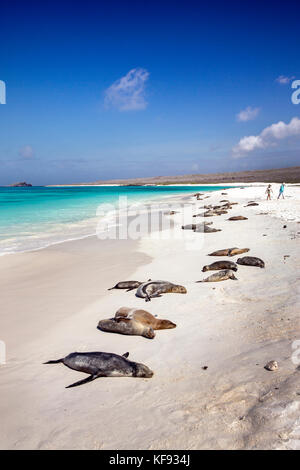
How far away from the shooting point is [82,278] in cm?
810

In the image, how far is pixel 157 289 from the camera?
21.7ft

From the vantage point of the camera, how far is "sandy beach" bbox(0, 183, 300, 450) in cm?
281

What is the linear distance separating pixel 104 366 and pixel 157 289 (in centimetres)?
285

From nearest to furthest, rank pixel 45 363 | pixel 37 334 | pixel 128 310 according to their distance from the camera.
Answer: pixel 45 363 < pixel 37 334 < pixel 128 310

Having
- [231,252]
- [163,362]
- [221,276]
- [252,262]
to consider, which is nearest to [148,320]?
[163,362]

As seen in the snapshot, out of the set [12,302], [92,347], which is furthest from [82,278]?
[92,347]

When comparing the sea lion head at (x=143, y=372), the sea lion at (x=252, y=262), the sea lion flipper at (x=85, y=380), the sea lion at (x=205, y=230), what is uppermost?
the sea lion at (x=205, y=230)

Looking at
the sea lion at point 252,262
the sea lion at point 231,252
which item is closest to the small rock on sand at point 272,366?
the sea lion at point 252,262

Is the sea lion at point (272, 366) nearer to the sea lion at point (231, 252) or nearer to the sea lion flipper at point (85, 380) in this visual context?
the sea lion flipper at point (85, 380)

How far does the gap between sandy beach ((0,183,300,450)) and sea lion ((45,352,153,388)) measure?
8 centimetres

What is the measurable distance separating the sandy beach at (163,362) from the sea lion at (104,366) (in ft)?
0.26

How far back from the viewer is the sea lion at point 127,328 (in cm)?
488
